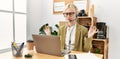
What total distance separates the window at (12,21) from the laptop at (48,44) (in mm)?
1701

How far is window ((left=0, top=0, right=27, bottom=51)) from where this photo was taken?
9.55 feet

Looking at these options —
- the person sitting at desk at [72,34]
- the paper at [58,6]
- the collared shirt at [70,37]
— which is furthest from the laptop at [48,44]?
the paper at [58,6]

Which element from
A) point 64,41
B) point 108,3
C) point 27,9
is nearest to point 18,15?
point 27,9

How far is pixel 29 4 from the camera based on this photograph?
352cm

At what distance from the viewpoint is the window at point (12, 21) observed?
9.55 feet

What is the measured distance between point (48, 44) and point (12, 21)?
201 cm

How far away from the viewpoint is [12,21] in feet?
10.3

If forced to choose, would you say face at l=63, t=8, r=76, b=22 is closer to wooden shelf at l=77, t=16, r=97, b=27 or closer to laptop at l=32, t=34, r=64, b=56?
laptop at l=32, t=34, r=64, b=56

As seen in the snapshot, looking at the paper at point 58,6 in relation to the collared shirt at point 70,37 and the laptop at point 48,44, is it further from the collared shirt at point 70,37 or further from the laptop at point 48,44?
the laptop at point 48,44

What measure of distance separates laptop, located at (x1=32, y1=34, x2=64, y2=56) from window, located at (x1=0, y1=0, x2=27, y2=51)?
170 cm

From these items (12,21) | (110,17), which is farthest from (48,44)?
(110,17)

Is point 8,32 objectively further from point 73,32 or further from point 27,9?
point 73,32

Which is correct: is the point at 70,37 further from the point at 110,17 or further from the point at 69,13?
the point at 110,17

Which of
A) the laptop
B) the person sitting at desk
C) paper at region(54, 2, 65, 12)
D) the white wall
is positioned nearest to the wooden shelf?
the white wall
